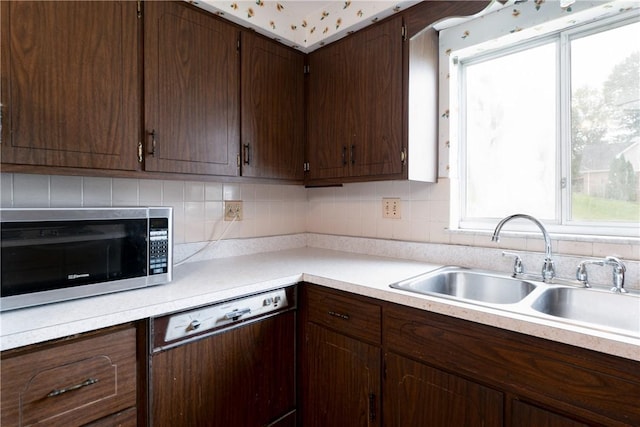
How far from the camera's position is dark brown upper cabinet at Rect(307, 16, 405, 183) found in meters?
1.58

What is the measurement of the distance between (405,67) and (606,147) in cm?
91

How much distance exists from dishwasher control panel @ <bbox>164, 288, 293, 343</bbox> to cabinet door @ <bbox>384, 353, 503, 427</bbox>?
0.51 metres

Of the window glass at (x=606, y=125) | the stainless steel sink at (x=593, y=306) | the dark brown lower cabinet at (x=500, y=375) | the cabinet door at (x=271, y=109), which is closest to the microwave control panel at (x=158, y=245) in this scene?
the cabinet door at (x=271, y=109)

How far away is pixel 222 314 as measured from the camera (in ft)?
4.06

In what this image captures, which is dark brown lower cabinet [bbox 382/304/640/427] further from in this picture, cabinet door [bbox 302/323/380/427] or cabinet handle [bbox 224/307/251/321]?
cabinet handle [bbox 224/307/251/321]

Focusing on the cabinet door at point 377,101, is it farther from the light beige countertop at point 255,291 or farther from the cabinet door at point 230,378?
the cabinet door at point 230,378

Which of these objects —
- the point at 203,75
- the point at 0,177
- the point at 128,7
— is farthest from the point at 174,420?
the point at 128,7

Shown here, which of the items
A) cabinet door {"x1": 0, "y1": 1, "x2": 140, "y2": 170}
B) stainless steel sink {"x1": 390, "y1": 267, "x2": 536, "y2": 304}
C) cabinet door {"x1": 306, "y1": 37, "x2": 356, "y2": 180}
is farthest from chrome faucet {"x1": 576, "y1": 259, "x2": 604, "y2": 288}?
cabinet door {"x1": 0, "y1": 1, "x2": 140, "y2": 170}

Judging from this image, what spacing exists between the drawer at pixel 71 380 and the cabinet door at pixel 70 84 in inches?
24.1

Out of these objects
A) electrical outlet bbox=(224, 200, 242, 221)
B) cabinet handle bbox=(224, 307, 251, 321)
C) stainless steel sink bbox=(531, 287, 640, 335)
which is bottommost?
cabinet handle bbox=(224, 307, 251, 321)

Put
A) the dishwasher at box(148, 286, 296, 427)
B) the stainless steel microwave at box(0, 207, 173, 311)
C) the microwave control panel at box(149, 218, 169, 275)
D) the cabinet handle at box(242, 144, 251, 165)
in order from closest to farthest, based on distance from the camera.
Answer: the stainless steel microwave at box(0, 207, 173, 311) < the dishwasher at box(148, 286, 296, 427) < the microwave control panel at box(149, 218, 169, 275) < the cabinet handle at box(242, 144, 251, 165)

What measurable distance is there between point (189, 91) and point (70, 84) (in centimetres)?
43

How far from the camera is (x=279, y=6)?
176 cm

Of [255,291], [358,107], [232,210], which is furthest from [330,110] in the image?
[255,291]
